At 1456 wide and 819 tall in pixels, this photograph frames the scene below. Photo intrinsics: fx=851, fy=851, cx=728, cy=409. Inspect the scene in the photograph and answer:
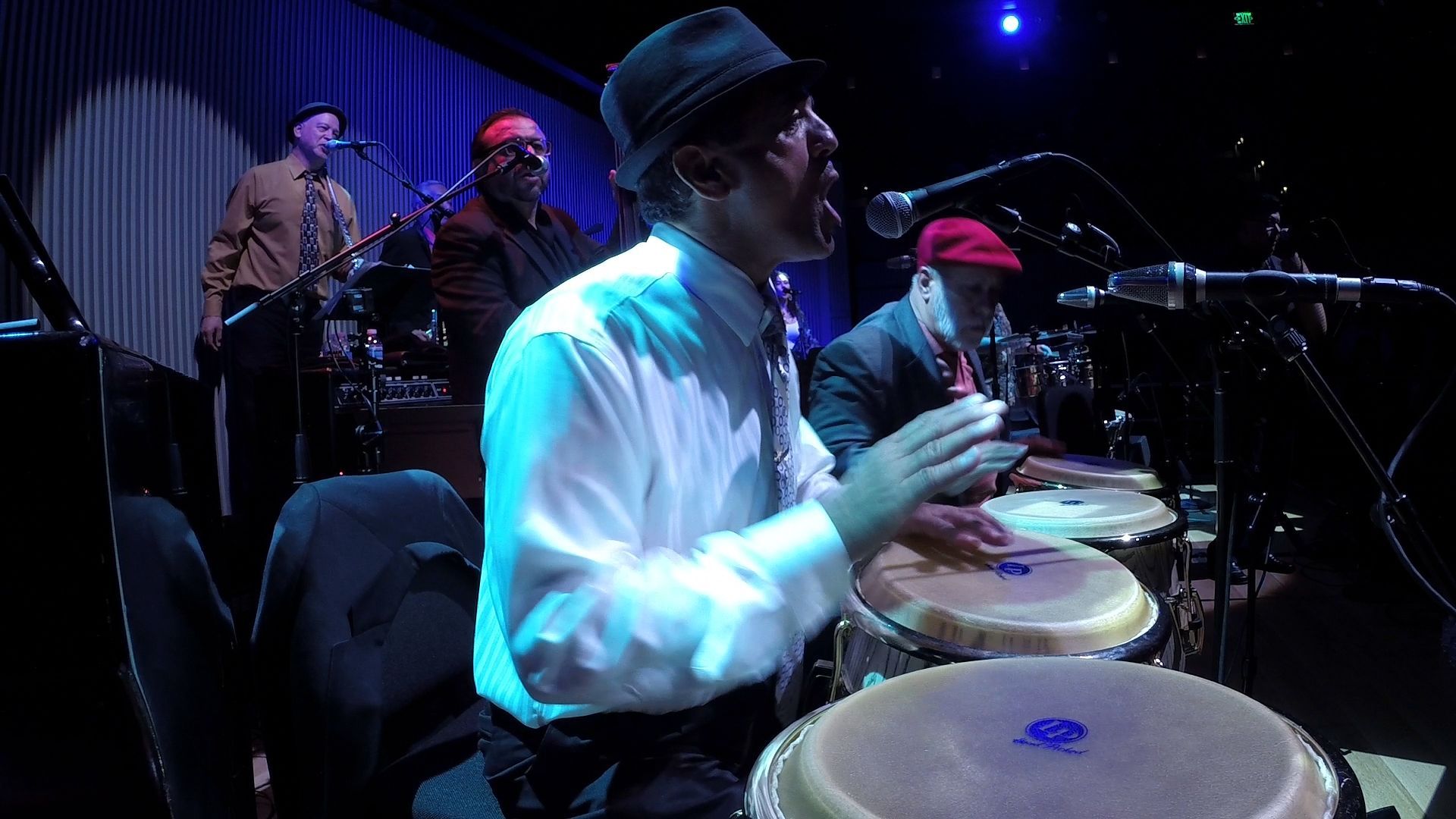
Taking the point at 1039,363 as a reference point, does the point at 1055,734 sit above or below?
below

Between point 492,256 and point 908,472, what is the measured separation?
273 cm

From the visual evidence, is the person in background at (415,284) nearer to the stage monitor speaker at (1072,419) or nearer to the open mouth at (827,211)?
the open mouth at (827,211)

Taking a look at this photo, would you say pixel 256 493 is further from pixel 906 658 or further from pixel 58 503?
pixel 906 658

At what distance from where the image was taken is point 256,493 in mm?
4723

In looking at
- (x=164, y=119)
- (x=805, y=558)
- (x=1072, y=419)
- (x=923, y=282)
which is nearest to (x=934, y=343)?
(x=923, y=282)

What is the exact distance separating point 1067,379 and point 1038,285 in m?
4.85

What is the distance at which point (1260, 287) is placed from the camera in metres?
1.60

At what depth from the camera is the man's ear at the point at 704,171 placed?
1327 mm

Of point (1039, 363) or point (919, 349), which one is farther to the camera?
point (1039, 363)

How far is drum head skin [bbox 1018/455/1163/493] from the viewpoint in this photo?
9.02ft

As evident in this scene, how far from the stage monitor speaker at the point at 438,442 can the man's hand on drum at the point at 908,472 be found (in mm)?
2843

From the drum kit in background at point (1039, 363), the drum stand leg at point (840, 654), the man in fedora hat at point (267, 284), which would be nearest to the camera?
the drum stand leg at point (840, 654)

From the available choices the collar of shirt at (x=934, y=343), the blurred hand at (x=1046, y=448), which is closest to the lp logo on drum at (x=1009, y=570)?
the blurred hand at (x=1046, y=448)

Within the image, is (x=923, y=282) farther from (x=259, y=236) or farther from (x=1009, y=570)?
(x=259, y=236)
